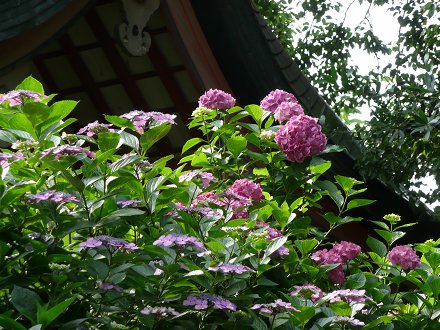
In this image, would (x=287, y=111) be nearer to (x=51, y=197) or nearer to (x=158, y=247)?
(x=158, y=247)

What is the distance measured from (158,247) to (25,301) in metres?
0.34

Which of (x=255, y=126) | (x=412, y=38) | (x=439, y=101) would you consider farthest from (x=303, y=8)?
(x=255, y=126)

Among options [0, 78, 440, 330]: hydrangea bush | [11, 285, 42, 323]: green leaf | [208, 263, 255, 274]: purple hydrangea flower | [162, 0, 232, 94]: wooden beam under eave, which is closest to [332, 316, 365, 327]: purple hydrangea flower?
[0, 78, 440, 330]: hydrangea bush

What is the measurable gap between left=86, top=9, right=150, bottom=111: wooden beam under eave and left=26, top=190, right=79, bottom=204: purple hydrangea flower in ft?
6.73

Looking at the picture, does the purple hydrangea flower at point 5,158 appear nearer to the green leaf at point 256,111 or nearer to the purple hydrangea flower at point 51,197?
the purple hydrangea flower at point 51,197

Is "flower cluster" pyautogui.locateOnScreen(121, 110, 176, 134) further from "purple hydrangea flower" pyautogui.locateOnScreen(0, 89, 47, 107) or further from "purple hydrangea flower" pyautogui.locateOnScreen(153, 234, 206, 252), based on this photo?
"purple hydrangea flower" pyautogui.locateOnScreen(153, 234, 206, 252)

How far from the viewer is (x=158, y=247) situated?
2307mm

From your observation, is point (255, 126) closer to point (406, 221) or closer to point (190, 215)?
point (190, 215)

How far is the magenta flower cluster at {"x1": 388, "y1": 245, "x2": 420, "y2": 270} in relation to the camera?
3.02m

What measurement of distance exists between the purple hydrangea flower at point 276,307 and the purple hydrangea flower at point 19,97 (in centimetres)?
73

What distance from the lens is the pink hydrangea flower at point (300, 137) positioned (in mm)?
2973

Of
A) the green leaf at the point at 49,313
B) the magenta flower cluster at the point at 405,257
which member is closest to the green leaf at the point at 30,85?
the green leaf at the point at 49,313

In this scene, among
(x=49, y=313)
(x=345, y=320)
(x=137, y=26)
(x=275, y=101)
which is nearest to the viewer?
(x=49, y=313)

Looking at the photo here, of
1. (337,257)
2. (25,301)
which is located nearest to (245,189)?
(337,257)
